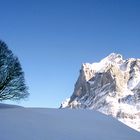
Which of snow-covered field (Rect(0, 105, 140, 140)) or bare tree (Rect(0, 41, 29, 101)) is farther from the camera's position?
bare tree (Rect(0, 41, 29, 101))

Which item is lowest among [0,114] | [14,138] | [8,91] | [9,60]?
[14,138]

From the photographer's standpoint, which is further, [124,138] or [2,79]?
[2,79]

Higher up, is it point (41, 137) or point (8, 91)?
point (8, 91)

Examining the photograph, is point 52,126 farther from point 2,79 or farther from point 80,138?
point 2,79

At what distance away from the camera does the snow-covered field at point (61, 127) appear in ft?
56.6

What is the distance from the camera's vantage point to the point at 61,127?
65.3ft

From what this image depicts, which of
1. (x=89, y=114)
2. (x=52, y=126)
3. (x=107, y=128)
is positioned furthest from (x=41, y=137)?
(x=89, y=114)

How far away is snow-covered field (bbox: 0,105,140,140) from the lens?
17237 millimetres

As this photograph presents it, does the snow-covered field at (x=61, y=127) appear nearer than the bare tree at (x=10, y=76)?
Yes

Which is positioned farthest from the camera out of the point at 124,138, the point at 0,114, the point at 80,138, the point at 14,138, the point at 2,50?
the point at 2,50

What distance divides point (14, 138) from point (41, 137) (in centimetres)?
142

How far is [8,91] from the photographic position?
98.7 ft

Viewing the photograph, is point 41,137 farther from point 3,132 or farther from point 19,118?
point 19,118

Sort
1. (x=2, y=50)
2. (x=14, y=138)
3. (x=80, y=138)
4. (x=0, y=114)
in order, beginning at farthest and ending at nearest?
(x=2, y=50) → (x=0, y=114) → (x=80, y=138) → (x=14, y=138)
